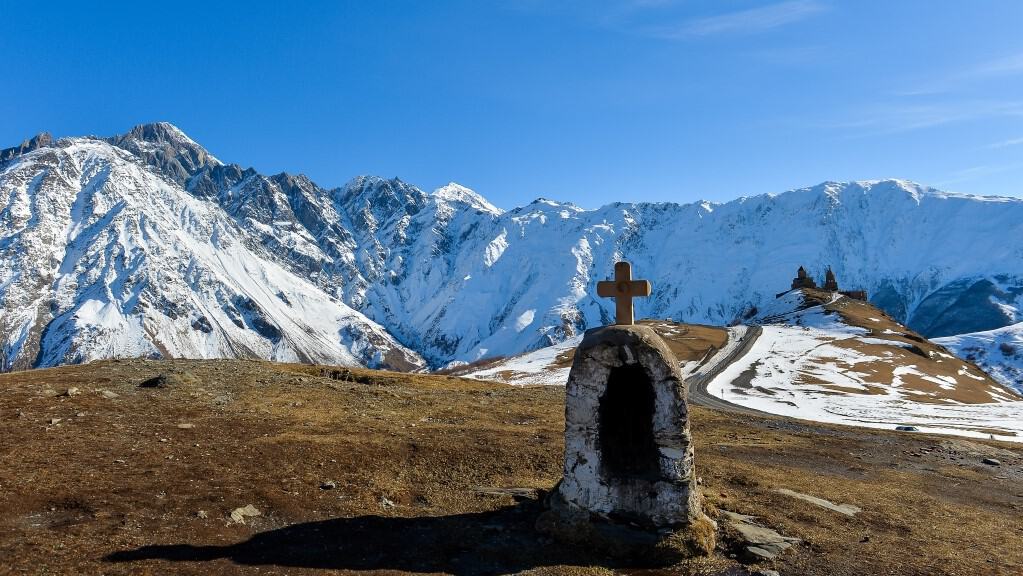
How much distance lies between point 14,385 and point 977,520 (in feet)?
117

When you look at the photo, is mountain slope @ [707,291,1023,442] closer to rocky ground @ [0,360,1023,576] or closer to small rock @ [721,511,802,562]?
rocky ground @ [0,360,1023,576]

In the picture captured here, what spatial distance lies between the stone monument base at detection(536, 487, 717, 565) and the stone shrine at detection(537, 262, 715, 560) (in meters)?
0.02

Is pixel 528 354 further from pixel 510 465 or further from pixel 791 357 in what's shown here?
pixel 510 465

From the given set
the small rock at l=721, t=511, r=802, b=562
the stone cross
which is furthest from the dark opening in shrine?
the small rock at l=721, t=511, r=802, b=562

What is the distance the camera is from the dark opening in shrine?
15094mm

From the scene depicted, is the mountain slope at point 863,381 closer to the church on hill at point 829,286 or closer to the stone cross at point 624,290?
the church on hill at point 829,286

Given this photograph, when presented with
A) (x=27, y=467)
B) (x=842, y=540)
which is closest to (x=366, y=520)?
(x=27, y=467)

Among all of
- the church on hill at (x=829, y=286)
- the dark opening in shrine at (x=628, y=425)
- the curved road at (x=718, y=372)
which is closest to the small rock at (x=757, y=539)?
the dark opening in shrine at (x=628, y=425)

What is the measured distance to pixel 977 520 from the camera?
1834cm

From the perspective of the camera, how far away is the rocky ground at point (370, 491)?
13242mm

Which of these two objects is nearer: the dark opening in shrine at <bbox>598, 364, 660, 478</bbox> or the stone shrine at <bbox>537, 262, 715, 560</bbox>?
the stone shrine at <bbox>537, 262, 715, 560</bbox>

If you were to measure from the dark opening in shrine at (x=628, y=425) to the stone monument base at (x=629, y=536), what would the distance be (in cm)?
116

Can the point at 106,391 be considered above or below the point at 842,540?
above

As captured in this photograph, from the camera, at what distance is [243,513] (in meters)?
14.7
